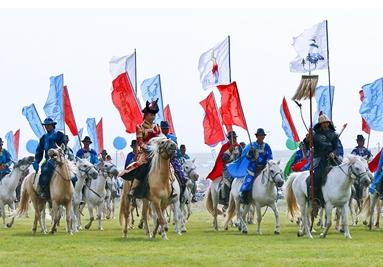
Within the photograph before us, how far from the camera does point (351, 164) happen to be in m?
21.8

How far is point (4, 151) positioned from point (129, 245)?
11948 mm

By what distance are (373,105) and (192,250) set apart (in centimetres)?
1287

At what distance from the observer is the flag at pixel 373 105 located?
29.7 m

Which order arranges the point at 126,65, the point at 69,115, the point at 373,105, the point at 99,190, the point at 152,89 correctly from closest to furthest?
1. the point at 99,190
2. the point at 69,115
3. the point at 373,105
4. the point at 126,65
5. the point at 152,89

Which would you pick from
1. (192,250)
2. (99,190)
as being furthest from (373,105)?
(192,250)

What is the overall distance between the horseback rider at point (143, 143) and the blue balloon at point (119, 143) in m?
36.2

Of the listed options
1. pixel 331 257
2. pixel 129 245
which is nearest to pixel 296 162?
pixel 129 245

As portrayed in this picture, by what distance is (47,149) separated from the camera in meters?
24.0

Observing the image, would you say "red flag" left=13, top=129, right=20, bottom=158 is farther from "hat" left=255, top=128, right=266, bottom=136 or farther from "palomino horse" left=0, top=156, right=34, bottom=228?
"hat" left=255, top=128, right=266, bottom=136

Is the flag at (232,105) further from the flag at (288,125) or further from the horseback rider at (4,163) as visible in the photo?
the horseback rider at (4,163)

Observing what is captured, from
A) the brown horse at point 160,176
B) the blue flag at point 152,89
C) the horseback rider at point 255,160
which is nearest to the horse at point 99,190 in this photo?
the horseback rider at point 255,160

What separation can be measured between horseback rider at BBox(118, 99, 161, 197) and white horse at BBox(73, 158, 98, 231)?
9.85 ft

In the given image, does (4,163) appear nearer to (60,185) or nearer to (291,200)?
(60,185)

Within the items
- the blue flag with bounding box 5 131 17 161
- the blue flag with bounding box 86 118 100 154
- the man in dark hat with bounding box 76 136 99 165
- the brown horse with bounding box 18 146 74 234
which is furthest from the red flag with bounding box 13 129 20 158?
the brown horse with bounding box 18 146 74 234
